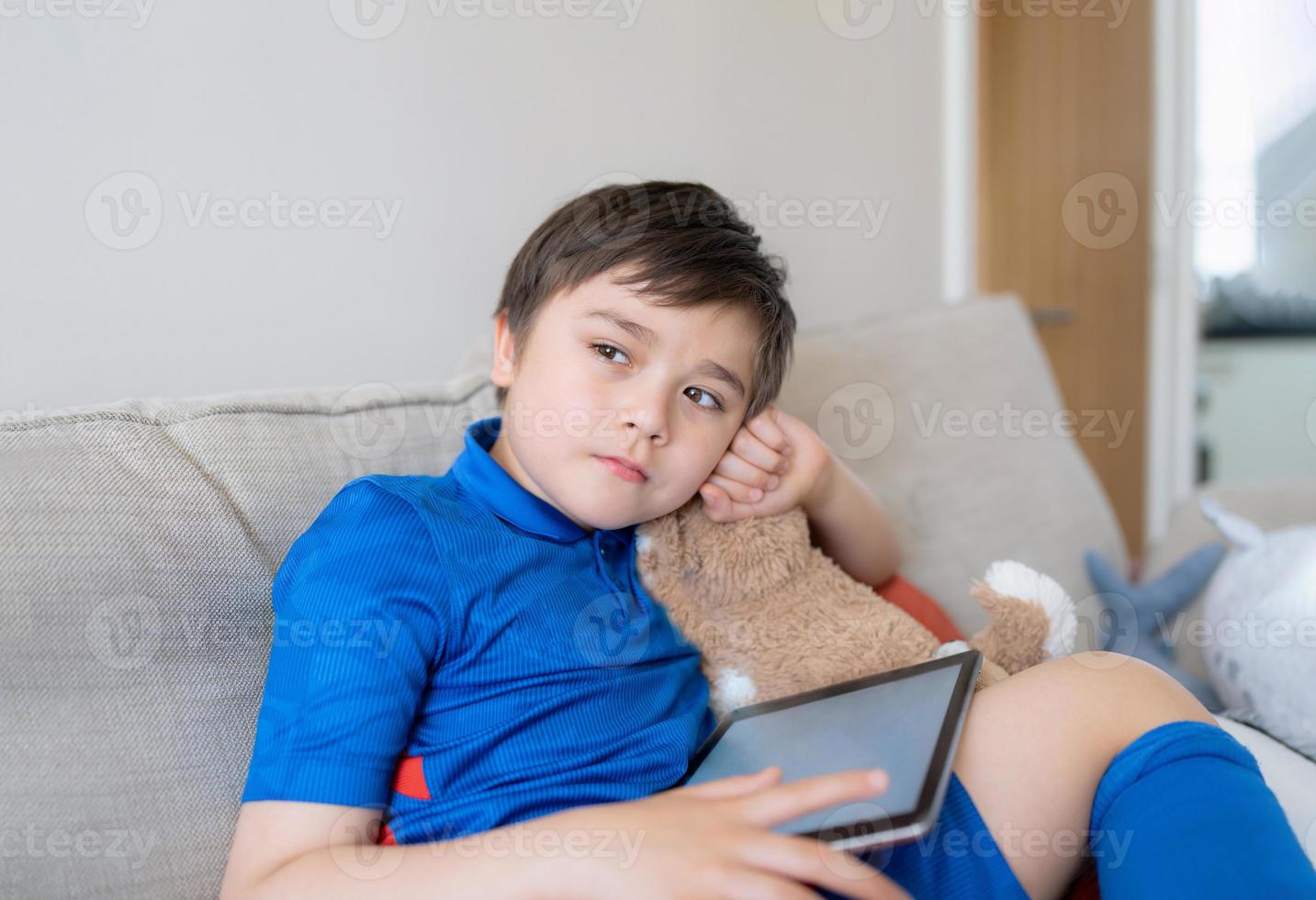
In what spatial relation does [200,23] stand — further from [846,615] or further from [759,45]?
[759,45]

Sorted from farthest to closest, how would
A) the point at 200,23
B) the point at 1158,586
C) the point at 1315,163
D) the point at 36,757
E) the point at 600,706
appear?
the point at 1315,163 → the point at 1158,586 → the point at 200,23 → the point at 600,706 → the point at 36,757

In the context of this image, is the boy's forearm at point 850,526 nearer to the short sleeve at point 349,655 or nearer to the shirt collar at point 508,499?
the shirt collar at point 508,499

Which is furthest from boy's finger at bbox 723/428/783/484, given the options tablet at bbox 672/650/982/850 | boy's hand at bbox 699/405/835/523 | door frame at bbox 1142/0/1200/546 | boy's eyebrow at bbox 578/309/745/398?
door frame at bbox 1142/0/1200/546

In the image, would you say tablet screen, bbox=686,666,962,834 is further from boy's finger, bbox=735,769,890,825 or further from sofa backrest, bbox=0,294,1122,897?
sofa backrest, bbox=0,294,1122,897

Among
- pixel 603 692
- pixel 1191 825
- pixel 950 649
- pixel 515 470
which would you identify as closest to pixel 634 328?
pixel 515 470

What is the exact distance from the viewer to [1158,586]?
1.35 m

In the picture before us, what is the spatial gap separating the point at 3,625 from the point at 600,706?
1.37 feet

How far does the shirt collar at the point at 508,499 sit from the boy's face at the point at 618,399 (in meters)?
0.01

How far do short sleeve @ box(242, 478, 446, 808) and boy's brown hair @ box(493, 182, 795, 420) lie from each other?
25 cm

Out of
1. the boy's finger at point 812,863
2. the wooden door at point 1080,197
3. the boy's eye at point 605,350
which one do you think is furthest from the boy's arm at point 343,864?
the wooden door at point 1080,197

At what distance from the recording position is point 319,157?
49.6 inches

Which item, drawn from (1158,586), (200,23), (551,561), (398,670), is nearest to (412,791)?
(398,670)

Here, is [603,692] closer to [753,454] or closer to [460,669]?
[460,669]

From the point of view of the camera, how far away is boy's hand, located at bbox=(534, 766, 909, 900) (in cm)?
59
